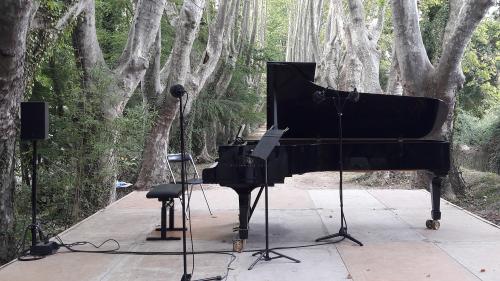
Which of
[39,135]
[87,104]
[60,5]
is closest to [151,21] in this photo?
[60,5]

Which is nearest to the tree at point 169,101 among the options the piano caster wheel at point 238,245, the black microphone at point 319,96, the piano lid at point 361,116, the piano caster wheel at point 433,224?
the piano lid at point 361,116

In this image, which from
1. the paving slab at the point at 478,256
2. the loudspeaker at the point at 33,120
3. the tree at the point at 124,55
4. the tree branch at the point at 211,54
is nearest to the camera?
the paving slab at the point at 478,256

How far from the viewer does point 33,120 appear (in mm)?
5020

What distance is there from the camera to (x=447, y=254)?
16.5 ft

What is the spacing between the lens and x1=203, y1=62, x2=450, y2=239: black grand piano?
521 cm

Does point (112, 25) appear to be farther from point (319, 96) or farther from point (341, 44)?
point (341, 44)

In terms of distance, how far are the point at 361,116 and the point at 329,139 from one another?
46cm

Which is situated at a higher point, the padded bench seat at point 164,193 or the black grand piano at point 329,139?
the black grand piano at point 329,139

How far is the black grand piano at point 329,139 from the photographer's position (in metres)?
5.21

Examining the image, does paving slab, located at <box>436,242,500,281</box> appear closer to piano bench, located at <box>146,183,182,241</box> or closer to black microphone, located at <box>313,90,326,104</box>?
black microphone, located at <box>313,90,326,104</box>

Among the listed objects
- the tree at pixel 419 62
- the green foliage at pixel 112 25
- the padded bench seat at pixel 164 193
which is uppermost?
the green foliage at pixel 112 25

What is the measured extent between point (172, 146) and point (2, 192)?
29.4ft

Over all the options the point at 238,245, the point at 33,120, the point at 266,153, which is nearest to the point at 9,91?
the point at 33,120

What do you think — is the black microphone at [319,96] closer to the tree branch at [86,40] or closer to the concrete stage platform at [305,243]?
the concrete stage platform at [305,243]
